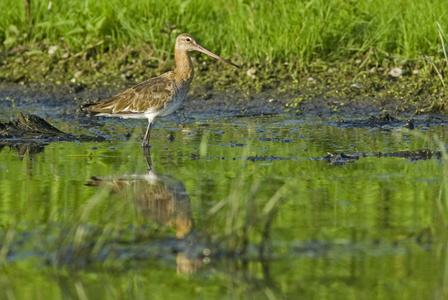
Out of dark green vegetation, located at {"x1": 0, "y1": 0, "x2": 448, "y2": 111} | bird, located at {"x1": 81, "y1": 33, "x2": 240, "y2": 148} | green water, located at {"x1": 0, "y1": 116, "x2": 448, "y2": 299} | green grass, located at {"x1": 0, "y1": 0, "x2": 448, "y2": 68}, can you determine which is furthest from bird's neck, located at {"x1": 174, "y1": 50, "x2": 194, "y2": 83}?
green grass, located at {"x1": 0, "y1": 0, "x2": 448, "y2": 68}

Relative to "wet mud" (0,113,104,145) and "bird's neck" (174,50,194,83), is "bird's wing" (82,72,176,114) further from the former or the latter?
"wet mud" (0,113,104,145)

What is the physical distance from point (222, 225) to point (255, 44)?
20.2 ft

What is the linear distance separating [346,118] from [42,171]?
4209mm

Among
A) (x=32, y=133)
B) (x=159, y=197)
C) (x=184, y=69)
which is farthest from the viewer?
(x=184, y=69)

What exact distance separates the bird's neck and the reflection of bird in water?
2.16m

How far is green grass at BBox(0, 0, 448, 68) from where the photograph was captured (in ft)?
38.2

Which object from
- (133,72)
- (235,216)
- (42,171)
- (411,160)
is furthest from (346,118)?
(235,216)

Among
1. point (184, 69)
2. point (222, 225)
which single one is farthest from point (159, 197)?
point (184, 69)

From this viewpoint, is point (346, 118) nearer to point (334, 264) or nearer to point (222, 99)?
point (222, 99)

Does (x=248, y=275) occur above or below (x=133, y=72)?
below

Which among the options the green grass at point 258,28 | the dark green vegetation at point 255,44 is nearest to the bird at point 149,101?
the dark green vegetation at point 255,44

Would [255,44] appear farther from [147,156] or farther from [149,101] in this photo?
[147,156]

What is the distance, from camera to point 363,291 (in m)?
4.75

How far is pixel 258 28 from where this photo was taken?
11.8m
